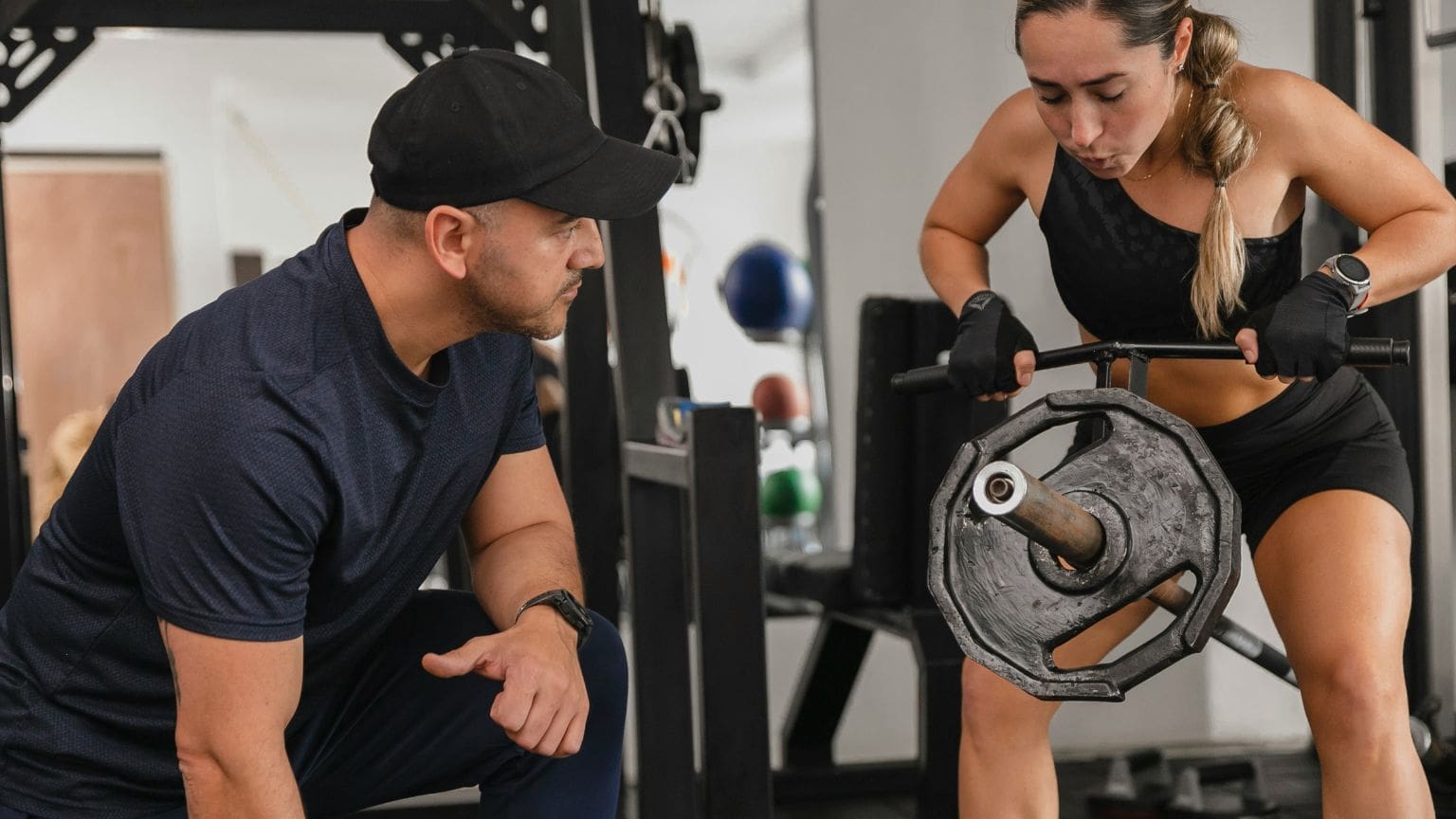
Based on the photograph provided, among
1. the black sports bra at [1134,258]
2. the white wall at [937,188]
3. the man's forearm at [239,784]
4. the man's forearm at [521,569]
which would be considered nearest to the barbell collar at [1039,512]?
the black sports bra at [1134,258]

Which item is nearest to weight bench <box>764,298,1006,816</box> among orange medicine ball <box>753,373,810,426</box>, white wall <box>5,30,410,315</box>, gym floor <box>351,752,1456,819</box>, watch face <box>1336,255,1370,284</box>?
gym floor <box>351,752,1456,819</box>

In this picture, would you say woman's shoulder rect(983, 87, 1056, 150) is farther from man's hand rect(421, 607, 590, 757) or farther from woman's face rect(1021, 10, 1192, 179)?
man's hand rect(421, 607, 590, 757)

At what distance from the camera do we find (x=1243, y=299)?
1842 mm

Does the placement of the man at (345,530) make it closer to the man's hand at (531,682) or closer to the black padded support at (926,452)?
the man's hand at (531,682)

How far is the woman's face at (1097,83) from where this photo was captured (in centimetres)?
164

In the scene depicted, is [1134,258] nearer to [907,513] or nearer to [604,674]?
[604,674]

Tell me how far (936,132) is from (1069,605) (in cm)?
290

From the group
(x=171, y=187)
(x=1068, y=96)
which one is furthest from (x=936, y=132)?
(x=171, y=187)

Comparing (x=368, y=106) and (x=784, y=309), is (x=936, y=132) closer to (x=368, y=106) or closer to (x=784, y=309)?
(x=784, y=309)

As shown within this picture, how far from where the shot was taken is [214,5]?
2949mm

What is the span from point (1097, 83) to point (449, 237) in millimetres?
777

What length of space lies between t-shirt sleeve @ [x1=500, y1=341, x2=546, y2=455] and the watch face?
101 cm

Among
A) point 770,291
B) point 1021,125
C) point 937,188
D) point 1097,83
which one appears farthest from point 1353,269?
point 770,291

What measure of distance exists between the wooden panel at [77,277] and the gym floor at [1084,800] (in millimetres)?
5351
